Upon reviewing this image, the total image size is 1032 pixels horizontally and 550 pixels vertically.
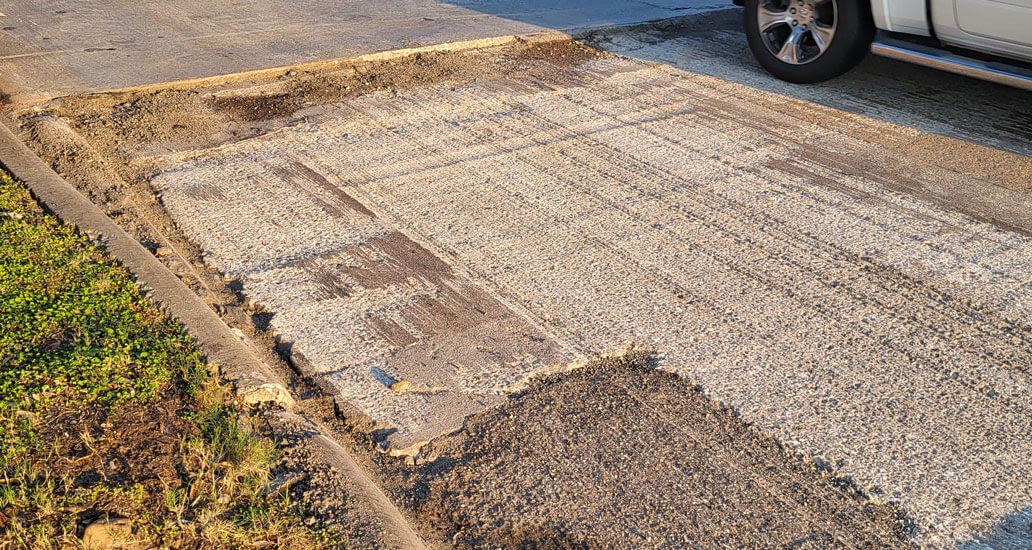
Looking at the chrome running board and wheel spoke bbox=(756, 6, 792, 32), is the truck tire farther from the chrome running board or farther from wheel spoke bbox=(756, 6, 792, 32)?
the chrome running board

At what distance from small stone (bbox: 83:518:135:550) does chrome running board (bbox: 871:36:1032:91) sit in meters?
5.46

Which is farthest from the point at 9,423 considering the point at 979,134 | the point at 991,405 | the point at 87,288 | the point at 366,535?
the point at 979,134

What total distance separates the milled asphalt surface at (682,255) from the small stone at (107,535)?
955 mm

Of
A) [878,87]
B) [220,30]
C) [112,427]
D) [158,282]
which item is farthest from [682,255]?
[220,30]

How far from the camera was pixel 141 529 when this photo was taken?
2.53 meters

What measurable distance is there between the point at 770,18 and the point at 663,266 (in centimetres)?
338

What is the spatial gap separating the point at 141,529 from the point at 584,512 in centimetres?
130

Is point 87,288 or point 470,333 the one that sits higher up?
point 87,288

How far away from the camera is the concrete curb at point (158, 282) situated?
10.6 feet

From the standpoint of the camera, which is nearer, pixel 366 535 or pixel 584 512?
pixel 366 535

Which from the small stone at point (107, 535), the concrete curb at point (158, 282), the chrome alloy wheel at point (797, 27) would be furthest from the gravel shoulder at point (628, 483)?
the chrome alloy wheel at point (797, 27)

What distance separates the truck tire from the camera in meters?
6.40

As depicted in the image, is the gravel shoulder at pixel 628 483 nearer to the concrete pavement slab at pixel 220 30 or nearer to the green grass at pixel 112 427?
the green grass at pixel 112 427

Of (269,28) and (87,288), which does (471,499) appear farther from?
(269,28)
